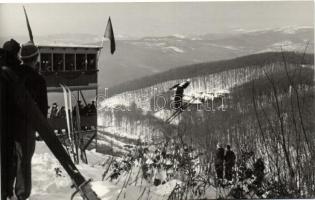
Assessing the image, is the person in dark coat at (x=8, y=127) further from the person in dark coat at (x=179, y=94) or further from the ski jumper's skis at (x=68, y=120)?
Result: the person in dark coat at (x=179, y=94)

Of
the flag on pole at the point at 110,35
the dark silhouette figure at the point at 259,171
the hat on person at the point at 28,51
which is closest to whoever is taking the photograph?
the hat on person at the point at 28,51

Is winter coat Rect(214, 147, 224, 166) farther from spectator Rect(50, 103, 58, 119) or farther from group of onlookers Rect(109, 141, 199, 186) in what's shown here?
spectator Rect(50, 103, 58, 119)

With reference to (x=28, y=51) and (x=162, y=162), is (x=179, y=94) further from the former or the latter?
(x=28, y=51)

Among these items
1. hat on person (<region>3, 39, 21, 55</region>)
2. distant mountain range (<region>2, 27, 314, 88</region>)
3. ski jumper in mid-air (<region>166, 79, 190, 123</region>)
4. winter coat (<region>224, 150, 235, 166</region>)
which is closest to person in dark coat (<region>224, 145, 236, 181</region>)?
winter coat (<region>224, 150, 235, 166</region>)

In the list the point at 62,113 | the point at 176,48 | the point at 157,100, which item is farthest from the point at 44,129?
the point at 176,48

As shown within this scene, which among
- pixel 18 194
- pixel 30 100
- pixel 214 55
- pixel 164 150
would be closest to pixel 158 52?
pixel 214 55

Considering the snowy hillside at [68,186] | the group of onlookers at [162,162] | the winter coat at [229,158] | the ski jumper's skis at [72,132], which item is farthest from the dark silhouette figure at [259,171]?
the ski jumper's skis at [72,132]
